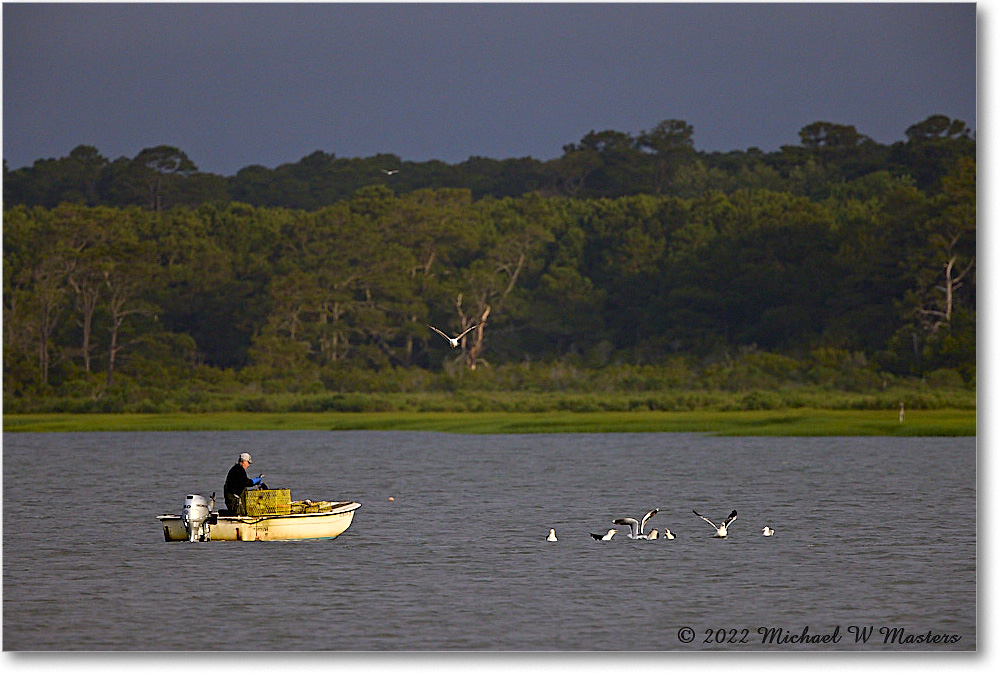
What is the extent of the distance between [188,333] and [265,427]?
23757 mm

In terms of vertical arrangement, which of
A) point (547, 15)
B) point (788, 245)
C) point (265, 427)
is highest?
point (547, 15)

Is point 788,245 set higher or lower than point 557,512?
higher

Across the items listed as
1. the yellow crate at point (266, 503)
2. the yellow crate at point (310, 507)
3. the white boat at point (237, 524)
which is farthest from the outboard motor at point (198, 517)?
the yellow crate at point (310, 507)

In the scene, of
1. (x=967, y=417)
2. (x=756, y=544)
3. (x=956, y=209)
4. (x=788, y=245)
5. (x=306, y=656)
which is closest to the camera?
(x=306, y=656)

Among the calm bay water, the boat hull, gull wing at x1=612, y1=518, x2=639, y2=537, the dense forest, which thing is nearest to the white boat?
the boat hull

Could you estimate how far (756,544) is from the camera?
24656mm

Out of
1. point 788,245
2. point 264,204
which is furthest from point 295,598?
point 264,204

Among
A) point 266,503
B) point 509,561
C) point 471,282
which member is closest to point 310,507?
point 266,503

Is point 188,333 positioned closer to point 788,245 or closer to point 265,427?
point 265,427

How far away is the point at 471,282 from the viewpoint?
80.4m

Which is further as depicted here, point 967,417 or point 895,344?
point 895,344

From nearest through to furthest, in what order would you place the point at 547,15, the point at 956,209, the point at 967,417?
1. the point at 547,15
2. the point at 967,417
3. the point at 956,209

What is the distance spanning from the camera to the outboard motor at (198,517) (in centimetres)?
2328

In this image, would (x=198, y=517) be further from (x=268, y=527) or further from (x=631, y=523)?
(x=631, y=523)
